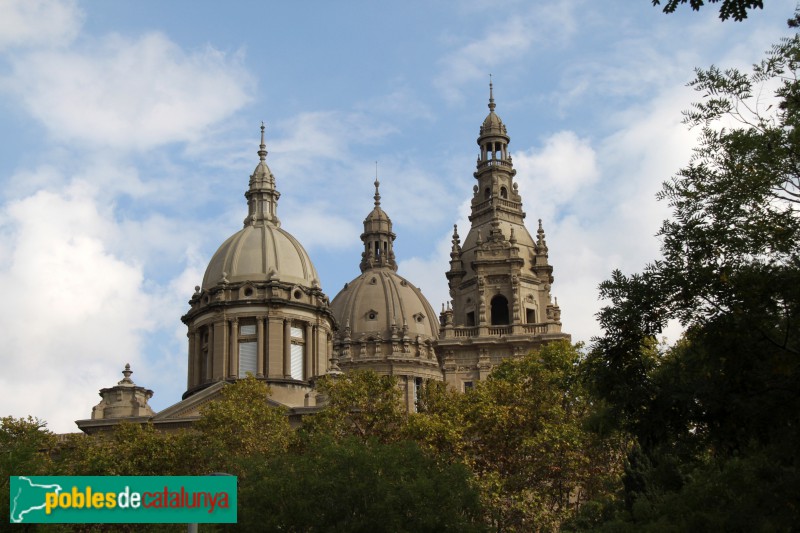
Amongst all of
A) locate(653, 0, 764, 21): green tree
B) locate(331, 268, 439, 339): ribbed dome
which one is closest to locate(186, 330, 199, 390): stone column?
locate(331, 268, 439, 339): ribbed dome

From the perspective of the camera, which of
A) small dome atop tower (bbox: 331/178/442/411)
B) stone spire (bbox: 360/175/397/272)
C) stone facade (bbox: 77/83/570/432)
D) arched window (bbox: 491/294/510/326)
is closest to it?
stone facade (bbox: 77/83/570/432)

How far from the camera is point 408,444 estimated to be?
52.0 metres

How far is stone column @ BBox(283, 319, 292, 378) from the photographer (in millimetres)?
93938

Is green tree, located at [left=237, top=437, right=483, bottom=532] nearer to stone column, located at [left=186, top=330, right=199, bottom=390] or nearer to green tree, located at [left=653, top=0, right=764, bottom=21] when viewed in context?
green tree, located at [left=653, top=0, right=764, bottom=21]

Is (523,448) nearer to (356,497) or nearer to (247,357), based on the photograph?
(356,497)

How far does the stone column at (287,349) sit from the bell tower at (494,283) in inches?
512

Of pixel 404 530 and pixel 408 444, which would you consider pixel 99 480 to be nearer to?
pixel 404 530

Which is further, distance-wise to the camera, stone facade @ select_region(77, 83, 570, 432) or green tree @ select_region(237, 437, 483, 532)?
stone facade @ select_region(77, 83, 570, 432)

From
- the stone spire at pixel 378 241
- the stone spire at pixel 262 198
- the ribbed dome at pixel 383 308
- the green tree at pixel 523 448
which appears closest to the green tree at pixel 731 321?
the green tree at pixel 523 448

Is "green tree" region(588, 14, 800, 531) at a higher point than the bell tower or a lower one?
lower

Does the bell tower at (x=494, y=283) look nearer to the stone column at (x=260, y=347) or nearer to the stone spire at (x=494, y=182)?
the stone spire at (x=494, y=182)

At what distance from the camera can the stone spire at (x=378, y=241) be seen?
159875 mm

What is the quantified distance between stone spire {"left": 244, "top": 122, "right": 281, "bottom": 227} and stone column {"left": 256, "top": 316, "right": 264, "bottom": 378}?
12.1 m

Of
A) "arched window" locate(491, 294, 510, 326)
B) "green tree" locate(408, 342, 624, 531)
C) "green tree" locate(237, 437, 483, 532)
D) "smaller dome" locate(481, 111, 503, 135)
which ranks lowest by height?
"green tree" locate(237, 437, 483, 532)
